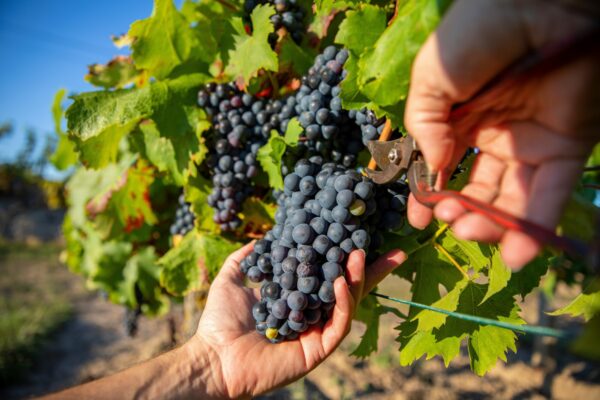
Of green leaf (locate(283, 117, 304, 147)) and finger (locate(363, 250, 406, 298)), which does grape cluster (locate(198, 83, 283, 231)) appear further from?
finger (locate(363, 250, 406, 298))

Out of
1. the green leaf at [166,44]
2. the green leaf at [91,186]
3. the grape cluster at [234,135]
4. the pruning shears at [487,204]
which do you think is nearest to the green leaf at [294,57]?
the grape cluster at [234,135]

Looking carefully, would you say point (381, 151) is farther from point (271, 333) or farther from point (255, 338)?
point (255, 338)

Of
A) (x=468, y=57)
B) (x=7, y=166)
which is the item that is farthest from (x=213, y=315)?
(x=7, y=166)

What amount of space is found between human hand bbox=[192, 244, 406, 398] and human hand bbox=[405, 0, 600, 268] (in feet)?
1.48

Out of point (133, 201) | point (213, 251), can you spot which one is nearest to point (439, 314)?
point (213, 251)

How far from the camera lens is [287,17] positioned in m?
1.62

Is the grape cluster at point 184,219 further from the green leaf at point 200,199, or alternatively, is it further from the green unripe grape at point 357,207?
the green unripe grape at point 357,207

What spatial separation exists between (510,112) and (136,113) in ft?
4.52

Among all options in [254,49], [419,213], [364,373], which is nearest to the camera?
[419,213]

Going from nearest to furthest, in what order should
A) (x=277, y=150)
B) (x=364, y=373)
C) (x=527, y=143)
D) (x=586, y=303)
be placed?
(x=527, y=143) < (x=586, y=303) < (x=277, y=150) < (x=364, y=373)

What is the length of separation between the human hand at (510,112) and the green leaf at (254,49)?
83cm

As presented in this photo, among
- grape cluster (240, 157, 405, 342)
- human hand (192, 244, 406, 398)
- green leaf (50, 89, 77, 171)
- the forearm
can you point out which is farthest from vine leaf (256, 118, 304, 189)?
green leaf (50, 89, 77, 171)

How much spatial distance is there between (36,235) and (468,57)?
61.4 feet

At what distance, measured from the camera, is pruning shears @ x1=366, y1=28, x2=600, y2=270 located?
66 cm
